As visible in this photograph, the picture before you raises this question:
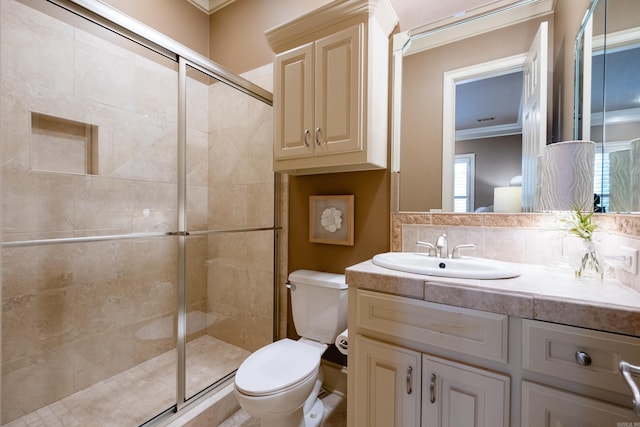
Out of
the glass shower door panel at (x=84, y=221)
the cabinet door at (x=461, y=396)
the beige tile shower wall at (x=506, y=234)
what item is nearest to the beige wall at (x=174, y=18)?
the glass shower door panel at (x=84, y=221)

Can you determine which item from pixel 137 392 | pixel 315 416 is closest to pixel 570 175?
pixel 315 416

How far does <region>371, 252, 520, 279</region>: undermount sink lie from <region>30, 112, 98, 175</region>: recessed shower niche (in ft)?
5.93

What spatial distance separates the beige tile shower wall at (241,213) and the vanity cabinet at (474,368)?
3.64 ft

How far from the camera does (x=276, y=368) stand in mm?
1330

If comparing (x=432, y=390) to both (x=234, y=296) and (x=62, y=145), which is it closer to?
(x=234, y=296)

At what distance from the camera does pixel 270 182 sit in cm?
210

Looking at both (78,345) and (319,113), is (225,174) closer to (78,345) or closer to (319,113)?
(319,113)

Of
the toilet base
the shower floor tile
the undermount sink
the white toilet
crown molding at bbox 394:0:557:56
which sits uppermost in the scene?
crown molding at bbox 394:0:557:56

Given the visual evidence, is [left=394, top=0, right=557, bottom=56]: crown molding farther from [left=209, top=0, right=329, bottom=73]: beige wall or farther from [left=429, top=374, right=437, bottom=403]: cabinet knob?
[left=429, top=374, right=437, bottom=403]: cabinet knob

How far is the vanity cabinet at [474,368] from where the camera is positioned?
766 mm

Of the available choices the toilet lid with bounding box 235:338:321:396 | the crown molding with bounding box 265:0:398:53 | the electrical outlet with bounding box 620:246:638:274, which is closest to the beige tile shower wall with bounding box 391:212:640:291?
the electrical outlet with bounding box 620:246:638:274

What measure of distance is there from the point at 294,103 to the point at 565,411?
167cm

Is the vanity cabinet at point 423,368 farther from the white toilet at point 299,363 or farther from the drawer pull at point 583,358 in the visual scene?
the white toilet at point 299,363

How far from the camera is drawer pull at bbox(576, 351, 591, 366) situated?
77cm
